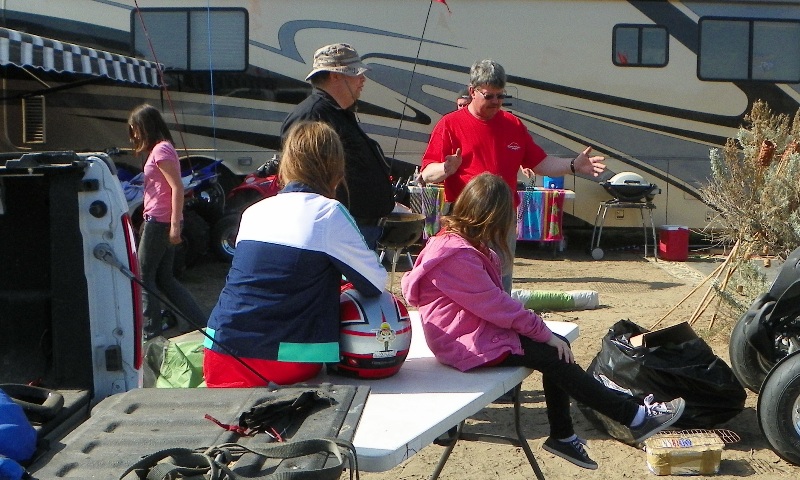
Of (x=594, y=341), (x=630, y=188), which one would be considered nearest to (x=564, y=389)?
(x=594, y=341)

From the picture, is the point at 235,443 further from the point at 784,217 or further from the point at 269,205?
the point at 784,217

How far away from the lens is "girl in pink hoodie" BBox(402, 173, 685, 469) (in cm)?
340

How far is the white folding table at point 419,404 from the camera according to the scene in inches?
99.0

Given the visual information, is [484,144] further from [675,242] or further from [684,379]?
[675,242]

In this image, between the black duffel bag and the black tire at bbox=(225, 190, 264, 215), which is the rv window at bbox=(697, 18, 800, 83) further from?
the black duffel bag

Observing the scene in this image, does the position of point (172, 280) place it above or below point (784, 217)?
below

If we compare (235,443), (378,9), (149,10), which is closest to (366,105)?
(378,9)

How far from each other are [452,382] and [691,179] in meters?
7.94

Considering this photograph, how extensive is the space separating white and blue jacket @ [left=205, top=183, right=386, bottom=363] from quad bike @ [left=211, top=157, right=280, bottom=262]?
6409 mm

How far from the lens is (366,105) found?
1026 centimetres

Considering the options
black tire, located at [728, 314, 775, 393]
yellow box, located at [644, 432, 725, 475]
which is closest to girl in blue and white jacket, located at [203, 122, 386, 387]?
yellow box, located at [644, 432, 725, 475]

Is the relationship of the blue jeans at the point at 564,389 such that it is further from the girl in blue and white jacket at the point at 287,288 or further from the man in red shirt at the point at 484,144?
the man in red shirt at the point at 484,144

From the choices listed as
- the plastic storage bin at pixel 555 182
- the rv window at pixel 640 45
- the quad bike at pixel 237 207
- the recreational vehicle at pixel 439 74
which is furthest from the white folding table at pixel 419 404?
the rv window at pixel 640 45

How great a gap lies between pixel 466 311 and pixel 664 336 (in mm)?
1541
